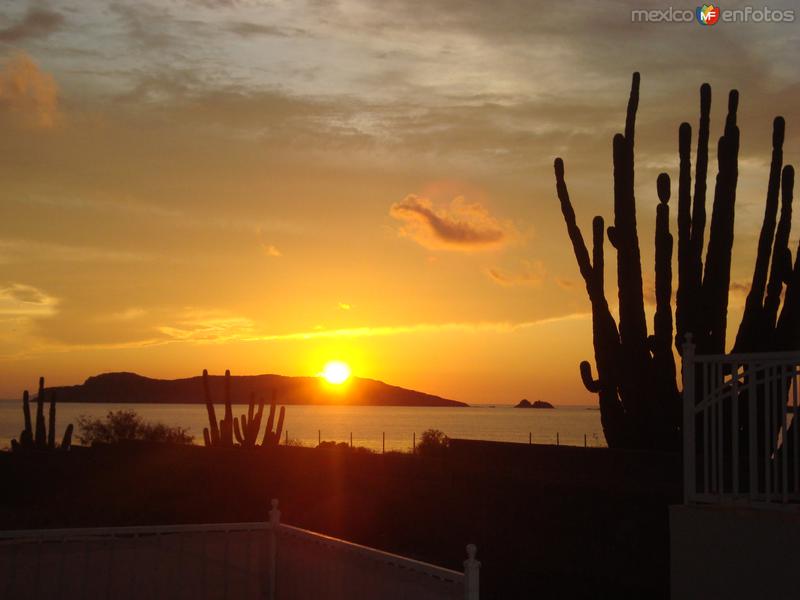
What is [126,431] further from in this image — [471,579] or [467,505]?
[471,579]

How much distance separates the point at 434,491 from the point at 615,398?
138 inches

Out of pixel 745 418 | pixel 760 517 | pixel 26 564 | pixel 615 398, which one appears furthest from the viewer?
pixel 615 398

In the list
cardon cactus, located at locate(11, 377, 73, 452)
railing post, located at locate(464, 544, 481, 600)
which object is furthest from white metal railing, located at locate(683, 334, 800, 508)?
cardon cactus, located at locate(11, 377, 73, 452)

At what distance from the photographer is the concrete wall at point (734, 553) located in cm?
934

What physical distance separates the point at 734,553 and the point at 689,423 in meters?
1.31

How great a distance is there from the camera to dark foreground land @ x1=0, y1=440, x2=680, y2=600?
1385 centimetres

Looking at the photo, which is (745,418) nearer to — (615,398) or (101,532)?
(615,398)

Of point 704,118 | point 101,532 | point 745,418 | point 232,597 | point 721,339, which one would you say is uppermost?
point 704,118

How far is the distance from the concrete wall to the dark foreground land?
3.15 m

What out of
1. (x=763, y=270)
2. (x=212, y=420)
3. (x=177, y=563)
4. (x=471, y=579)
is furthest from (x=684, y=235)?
(x=212, y=420)

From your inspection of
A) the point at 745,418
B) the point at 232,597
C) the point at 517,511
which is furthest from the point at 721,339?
the point at 232,597

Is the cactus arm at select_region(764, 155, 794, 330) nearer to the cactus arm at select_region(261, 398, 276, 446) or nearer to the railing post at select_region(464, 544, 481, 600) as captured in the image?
the railing post at select_region(464, 544, 481, 600)

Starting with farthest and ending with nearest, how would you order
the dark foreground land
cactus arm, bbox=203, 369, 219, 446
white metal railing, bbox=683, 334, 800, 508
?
cactus arm, bbox=203, 369, 219, 446, the dark foreground land, white metal railing, bbox=683, 334, 800, 508

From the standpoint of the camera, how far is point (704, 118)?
669 inches
